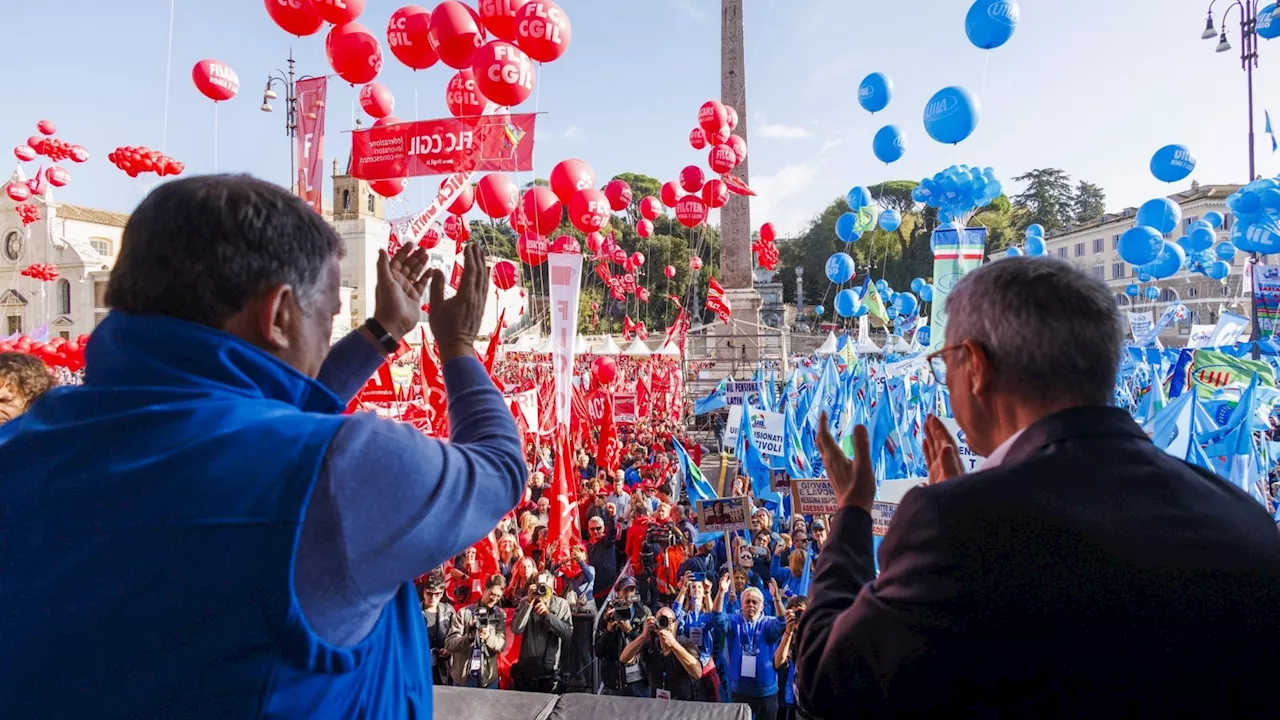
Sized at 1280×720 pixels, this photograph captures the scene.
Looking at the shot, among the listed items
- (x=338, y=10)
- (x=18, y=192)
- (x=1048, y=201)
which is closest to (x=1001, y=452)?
(x=338, y=10)

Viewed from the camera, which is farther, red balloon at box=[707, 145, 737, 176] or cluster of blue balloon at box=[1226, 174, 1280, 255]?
red balloon at box=[707, 145, 737, 176]

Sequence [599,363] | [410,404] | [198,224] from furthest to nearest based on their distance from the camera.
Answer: [599,363], [410,404], [198,224]

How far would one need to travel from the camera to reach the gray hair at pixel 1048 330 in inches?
46.8

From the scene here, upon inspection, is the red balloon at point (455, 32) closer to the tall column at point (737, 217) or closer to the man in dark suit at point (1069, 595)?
the man in dark suit at point (1069, 595)

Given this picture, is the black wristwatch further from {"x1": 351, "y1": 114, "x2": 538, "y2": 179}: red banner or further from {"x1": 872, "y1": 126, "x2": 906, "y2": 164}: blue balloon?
{"x1": 872, "y1": 126, "x2": 906, "y2": 164}: blue balloon

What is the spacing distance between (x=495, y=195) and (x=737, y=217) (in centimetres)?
1871

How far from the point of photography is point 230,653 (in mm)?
879

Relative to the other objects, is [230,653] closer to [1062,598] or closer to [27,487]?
[27,487]

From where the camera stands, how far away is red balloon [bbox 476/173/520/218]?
1233cm

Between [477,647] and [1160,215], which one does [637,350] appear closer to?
[1160,215]

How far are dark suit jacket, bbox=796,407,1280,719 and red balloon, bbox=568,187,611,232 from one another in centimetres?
1165

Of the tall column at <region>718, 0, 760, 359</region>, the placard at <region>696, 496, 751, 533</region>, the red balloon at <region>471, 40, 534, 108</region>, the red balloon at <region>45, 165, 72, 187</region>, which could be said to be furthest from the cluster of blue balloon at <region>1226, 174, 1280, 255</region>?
the red balloon at <region>45, 165, 72, 187</region>

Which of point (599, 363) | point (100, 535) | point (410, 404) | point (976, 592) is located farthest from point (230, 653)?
point (599, 363)

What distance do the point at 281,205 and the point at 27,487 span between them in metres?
0.44
